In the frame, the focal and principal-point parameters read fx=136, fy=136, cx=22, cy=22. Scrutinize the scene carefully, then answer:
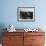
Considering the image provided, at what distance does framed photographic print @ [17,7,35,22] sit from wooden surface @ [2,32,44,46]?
0.66 metres

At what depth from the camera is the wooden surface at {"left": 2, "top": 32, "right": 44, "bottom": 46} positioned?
13.1ft

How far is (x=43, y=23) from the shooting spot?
14.9 ft

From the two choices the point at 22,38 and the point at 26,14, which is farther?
the point at 26,14

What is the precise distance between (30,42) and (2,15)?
51.6 inches

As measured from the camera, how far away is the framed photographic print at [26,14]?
4477 mm

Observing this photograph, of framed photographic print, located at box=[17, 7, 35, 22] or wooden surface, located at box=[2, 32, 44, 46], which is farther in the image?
framed photographic print, located at box=[17, 7, 35, 22]

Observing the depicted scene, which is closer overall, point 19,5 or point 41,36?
point 41,36

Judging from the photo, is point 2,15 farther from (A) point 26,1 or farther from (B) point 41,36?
(B) point 41,36

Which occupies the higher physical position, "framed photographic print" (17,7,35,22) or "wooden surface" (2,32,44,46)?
"framed photographic print" (17,7,35,22)

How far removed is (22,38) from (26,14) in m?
0.91

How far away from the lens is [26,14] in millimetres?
4523

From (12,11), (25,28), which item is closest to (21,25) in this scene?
(25,28)

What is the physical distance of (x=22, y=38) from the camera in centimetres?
401

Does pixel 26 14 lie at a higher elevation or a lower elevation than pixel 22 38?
higher
